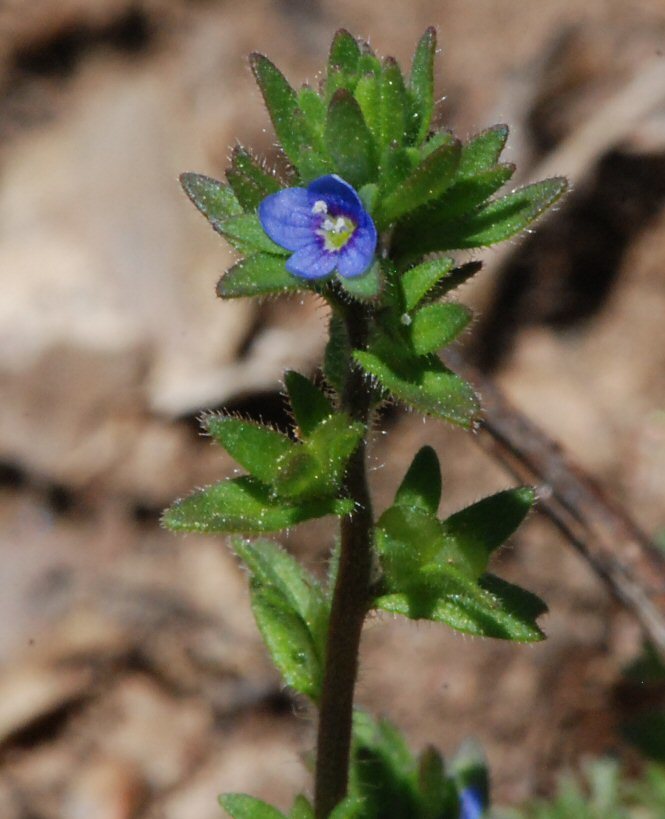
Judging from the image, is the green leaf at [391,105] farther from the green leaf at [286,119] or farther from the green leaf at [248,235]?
the green leaf at [248,235]

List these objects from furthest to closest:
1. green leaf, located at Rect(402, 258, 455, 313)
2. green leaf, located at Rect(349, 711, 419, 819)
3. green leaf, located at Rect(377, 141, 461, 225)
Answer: green leaf, located at Rect(349, 711, 419, 819) < green leaf, located at Rect(402, 258, 455, 313) < green leaf, located at Rect(377, 141, 461, 225)

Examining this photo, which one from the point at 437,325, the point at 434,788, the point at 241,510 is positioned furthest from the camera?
the point at 434,788

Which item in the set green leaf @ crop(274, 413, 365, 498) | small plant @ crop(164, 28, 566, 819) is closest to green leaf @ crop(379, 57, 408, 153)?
small plant @ crop(164, 28, 566, 819)

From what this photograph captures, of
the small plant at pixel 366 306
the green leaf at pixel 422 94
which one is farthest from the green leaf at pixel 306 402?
the green leaf at pixel 422 94

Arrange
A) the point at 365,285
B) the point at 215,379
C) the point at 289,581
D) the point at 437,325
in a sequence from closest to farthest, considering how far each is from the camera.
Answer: the point at 365,285
the point at 437,325
the point at 289,581
the point at 215,379

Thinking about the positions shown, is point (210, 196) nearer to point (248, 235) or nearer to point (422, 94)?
point (248, 235)

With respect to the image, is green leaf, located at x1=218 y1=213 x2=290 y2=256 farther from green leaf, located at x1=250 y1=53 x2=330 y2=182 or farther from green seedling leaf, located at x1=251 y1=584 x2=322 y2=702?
green seedling leaf, located at x1=251 y1=584 x2=322 y2=702

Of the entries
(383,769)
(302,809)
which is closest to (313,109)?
(302,809)

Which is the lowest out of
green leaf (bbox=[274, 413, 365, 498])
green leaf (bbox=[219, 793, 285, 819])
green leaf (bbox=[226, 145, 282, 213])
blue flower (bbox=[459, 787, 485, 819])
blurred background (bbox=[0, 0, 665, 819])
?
blue flower (bbox=[459, 787, 485, 819])
